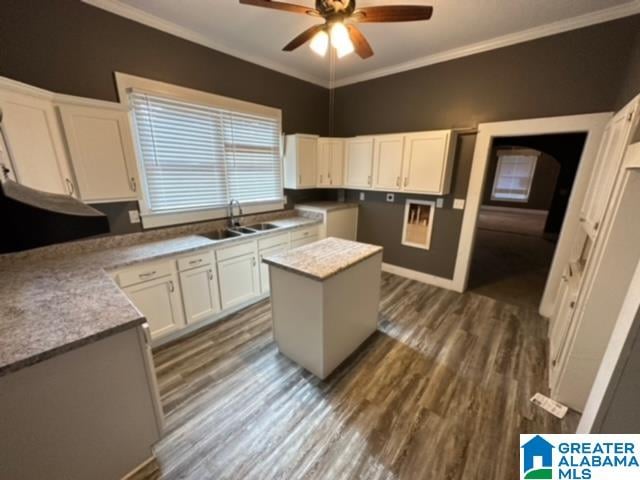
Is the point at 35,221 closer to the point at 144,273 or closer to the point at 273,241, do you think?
the point at 144,273

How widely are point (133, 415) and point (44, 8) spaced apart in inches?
112

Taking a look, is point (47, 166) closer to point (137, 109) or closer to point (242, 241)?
point (137, 109)

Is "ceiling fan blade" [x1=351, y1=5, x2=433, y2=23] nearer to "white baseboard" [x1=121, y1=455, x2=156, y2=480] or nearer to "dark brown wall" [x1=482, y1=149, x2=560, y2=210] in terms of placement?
"white baseboard" [x1=121, y1=455, x2=156, y2=480]

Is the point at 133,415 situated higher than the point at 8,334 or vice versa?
the point at 8,334

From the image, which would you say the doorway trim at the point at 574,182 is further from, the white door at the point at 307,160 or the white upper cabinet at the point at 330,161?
the white door at the point at 307,160

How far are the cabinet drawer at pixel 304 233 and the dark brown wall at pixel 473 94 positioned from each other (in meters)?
0.97

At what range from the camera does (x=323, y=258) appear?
2033 millimetres

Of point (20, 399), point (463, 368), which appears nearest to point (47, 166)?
point (20, 399)

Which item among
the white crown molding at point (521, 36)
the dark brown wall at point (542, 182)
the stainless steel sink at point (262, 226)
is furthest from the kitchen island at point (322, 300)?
the dark brown wall at point (542, 182)

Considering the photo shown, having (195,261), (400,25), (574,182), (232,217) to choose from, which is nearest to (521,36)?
(400,25)

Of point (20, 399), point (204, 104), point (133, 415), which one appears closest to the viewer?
point (20, 399)

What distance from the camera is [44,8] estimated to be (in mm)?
1824

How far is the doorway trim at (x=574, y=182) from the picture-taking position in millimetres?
2367

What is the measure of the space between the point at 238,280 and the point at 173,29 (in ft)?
8.39
